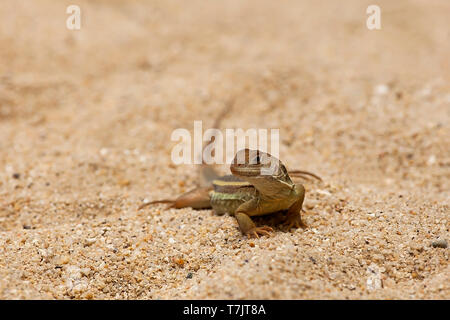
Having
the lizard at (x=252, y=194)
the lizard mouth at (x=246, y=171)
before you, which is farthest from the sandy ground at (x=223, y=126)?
the lizard mouth at (x=246, y=171)

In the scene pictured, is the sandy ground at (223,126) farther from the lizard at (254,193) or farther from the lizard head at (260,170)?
Result: the lizard head at (260,170)

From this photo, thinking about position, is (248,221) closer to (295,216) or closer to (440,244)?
(295,216)

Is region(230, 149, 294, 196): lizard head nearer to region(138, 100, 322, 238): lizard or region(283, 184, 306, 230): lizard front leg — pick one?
region(138, 100, 322, 238): lizard

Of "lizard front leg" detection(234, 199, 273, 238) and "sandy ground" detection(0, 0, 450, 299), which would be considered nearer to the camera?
"sandy ground" detection(0, 0, 450, 299)

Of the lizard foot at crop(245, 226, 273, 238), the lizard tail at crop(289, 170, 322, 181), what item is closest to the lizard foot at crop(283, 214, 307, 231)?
the lizard foot at crop(245, 226, 273, 238)
